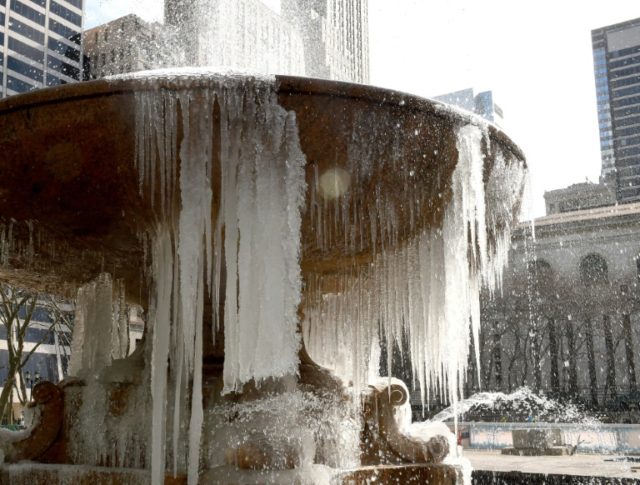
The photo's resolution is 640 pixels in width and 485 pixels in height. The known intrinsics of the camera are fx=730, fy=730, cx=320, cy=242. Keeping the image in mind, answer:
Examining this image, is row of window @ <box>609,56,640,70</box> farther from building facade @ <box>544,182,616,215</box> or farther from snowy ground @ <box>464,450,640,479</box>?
snowy ground @ <box>464,450,640,479</box>

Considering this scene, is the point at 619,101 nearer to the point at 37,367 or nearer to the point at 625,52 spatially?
the point at 625,52

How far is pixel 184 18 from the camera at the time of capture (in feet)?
45.1

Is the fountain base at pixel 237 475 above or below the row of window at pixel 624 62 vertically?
below

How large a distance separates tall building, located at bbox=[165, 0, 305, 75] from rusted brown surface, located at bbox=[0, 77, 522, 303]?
7335 millimetres

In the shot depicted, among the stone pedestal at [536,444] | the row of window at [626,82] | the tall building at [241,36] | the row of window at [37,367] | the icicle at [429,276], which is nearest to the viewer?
the icicle at [429,276]

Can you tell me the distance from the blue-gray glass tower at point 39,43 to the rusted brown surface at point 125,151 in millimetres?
50167

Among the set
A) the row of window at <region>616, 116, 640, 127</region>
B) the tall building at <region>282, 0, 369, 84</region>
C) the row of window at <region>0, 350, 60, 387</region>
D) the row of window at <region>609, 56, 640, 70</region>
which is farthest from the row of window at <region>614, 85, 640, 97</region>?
the tall building at <region>282, 0, 369, 84</region>

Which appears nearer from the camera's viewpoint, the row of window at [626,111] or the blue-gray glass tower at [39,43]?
the blue-gray glass tower at [39,43]

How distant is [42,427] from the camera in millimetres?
5336

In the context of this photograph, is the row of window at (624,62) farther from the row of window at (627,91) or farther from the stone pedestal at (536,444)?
the stone pedestal at (536,444)

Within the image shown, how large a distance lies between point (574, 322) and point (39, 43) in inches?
1638

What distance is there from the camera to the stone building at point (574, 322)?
40.3m

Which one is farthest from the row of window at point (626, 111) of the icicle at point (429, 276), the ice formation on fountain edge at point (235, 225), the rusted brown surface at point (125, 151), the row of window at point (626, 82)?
the rusted brown surface at point (125, 151)

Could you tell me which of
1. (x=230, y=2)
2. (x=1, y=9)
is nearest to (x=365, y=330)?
(x=230, y=2)
